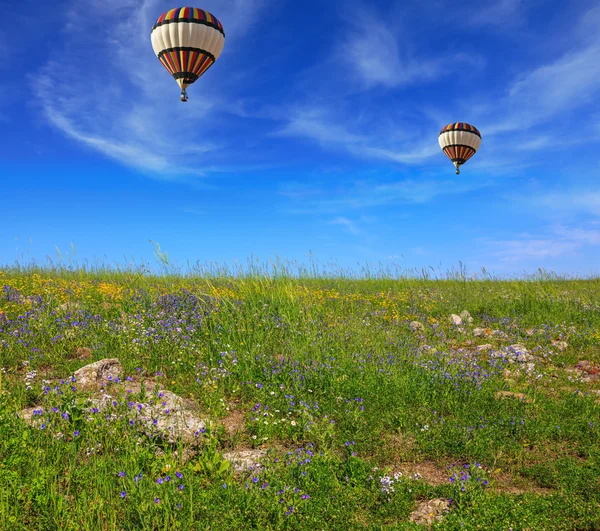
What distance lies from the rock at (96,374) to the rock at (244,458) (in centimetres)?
200

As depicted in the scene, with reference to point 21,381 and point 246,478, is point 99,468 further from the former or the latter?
point 21,381

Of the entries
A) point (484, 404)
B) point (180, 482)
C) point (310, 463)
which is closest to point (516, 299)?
point (484, 404)

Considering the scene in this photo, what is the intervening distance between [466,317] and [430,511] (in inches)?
377

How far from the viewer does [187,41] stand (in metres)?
17.4

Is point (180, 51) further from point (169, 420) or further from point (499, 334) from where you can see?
point (169, 420)

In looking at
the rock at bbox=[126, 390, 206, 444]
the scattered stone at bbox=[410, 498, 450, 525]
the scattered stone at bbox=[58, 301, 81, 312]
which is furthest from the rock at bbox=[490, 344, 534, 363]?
the scattered stone at bbox=[58, 301, 81, 312]

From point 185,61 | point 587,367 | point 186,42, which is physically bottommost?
point 587,367

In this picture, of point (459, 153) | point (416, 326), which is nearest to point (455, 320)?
point (416, 326)

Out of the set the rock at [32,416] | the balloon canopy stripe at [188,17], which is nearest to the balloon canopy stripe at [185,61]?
the balloon canopy stripe at [188,17]

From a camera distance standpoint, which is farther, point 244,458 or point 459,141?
point 459,141

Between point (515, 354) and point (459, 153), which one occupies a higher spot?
point (459, 153)

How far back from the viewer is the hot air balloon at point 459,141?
27834mm

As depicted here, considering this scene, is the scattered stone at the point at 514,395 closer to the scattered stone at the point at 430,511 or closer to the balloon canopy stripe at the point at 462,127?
the scattered stone at the point at 430,511

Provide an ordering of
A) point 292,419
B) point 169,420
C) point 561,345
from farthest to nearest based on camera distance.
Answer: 1. point 561,345
2. point 292,419
3. point 169,420
